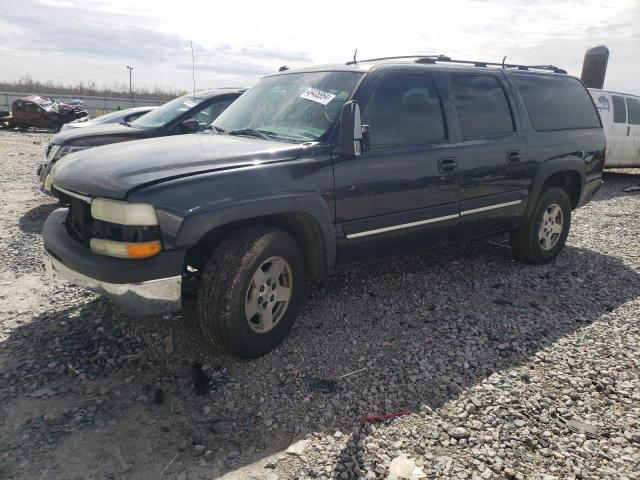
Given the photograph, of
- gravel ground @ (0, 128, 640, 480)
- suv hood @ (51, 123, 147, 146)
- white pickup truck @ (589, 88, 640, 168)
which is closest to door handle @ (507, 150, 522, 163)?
gravel ground @ (0, 128, 640, 480)

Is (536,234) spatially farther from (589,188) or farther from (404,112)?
(404,112)

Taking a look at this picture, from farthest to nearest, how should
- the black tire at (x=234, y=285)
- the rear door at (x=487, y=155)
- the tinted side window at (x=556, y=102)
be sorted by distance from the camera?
the tinted side window at (x=556, y=102) → the rear door at (x=487, y=155) → the black tire at (x=234, y=285)

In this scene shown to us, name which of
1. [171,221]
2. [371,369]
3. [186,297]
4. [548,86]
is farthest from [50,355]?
[548,86]

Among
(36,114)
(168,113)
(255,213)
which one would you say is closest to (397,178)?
(255,213)

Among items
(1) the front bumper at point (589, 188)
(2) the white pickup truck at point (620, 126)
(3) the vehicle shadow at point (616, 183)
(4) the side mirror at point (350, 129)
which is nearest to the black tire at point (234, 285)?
(4) the side mirror at point (350, 129)

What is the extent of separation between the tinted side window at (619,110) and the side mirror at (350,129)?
32.8 feet

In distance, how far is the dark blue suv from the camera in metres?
2.78

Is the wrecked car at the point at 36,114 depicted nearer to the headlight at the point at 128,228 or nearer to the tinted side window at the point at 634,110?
the tinted side window at the point at 634,110

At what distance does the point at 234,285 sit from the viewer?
2.97m

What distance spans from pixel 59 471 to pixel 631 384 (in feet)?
10.7

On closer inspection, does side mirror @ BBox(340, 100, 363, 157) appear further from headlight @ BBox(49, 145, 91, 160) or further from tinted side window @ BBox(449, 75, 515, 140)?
headlight @ BBox(49, 145, 91, 160)

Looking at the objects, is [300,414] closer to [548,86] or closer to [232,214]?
[232,214]

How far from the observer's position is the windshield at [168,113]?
276 inches

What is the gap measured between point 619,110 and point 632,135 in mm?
643
